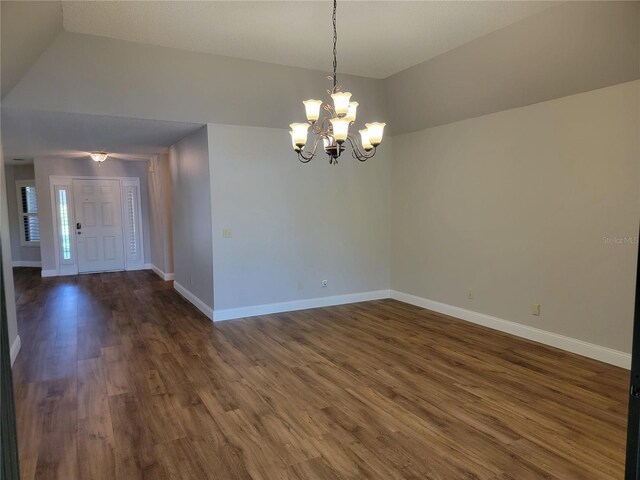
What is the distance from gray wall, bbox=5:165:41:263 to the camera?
977 centimetres

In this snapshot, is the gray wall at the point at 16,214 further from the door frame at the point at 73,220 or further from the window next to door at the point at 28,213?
the door frame at the point at 73,220

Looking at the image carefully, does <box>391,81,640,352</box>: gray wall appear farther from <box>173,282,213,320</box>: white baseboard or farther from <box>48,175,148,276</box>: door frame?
<box>48,175,148,276</box>: door frame

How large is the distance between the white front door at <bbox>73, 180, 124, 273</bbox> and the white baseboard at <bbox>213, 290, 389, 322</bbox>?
5.40m

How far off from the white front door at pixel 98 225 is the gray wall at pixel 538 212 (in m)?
6.94

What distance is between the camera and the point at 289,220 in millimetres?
5684

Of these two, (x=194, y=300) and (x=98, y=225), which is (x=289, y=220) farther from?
(x=98, y=225)

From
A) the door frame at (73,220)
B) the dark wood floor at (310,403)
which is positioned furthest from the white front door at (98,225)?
the dark wood floor at (310,403)

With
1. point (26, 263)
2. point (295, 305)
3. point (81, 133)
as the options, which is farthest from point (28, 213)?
point (295, 305)

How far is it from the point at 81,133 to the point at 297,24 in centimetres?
355

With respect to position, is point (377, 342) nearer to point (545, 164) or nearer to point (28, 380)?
point (545, 164)

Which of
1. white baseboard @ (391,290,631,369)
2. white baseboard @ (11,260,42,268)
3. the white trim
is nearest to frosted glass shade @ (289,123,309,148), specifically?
white baseboard @ (391,290,631,369)

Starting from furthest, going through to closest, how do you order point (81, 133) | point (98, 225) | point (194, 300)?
point (98, 225)
point (194, 300)
point (81, 133)

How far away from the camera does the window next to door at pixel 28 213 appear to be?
32.3 ft

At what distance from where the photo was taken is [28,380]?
3.55 m
